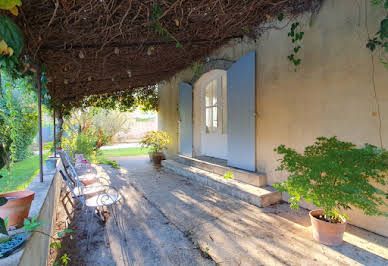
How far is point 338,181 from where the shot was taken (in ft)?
7.42

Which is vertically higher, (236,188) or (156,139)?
(156,139)

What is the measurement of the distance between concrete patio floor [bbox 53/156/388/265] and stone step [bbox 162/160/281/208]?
0.38 feet

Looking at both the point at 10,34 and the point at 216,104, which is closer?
the point at 10,34

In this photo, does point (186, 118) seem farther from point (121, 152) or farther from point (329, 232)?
point (121, 152)

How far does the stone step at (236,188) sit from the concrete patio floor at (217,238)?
115mm

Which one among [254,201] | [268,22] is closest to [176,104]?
[268,22]

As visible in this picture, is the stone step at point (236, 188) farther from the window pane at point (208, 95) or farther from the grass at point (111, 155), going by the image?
the grass at point (111, 155)

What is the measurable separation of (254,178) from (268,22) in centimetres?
264

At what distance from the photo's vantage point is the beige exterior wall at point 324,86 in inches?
98.4

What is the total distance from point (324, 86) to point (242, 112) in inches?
60.5

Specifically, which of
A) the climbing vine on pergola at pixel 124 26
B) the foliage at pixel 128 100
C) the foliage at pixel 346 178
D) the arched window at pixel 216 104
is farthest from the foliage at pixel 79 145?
the foliage at pixel 346 178

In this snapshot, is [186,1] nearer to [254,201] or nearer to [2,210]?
[2,210]

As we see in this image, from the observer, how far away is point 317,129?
3041 mm

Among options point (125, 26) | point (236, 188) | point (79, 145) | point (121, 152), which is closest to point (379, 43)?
point (236, 188)
